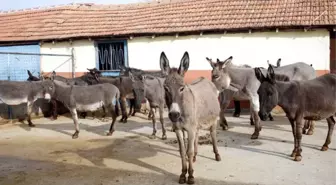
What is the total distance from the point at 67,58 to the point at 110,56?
94.8 inches

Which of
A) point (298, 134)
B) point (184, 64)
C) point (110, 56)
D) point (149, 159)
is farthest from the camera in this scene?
point (110, 56)

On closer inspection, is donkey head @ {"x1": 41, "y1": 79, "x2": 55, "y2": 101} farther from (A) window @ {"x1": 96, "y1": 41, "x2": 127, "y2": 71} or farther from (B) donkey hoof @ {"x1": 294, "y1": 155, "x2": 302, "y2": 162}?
(B) donkey hoof @ {"x1": 294, "y1": 155, "x2": 302, "y2": 162}

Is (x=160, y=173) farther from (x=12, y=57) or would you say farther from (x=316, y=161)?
(x=12, y=57)

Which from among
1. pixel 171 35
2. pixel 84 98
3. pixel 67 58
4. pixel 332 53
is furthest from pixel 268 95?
pixel 67 58

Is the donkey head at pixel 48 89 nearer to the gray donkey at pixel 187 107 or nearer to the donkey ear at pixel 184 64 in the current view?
the gray donkey at pixel 187 107

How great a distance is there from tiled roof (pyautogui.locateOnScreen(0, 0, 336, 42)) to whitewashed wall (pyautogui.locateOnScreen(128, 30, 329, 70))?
0.43m

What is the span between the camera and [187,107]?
16.1 ft

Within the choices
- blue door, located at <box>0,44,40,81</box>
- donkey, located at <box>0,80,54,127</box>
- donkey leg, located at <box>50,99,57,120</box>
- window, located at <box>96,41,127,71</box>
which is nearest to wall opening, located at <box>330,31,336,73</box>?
window, located at <box>96,41,127,71</box>

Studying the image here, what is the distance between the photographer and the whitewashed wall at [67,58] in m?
15.7

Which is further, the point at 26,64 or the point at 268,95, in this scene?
the point at 26,64

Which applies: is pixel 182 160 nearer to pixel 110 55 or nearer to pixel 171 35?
pixel 171 35

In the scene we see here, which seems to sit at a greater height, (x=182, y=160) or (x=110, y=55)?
(x=110, y=55)

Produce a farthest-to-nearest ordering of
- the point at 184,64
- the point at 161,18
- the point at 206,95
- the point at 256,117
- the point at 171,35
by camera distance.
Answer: the point at 161,18
the point at 171,35
the point at 256,117
the point at 206,95
the point at 184,64

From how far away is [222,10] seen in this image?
555 inches
